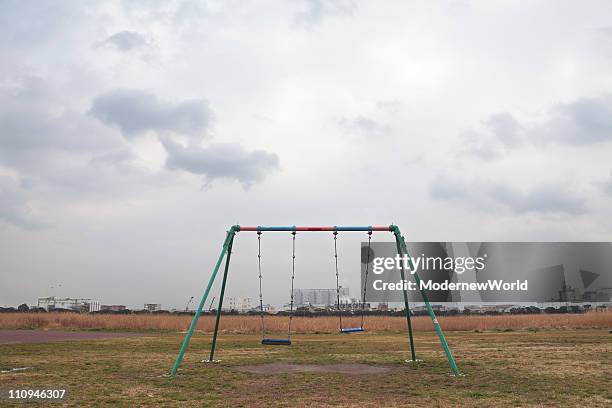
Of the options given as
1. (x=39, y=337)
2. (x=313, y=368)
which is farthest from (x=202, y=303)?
(x=39, y=337)

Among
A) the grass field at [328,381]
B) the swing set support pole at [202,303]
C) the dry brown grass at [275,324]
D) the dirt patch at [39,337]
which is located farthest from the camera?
the dry brown grass at [275,324]

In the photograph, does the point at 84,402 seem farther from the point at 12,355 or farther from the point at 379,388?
the point at 12,355

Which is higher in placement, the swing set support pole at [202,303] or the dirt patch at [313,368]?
the swing set support pole at [202,303]

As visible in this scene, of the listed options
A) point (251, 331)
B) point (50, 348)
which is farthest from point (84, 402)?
point (251, 331)

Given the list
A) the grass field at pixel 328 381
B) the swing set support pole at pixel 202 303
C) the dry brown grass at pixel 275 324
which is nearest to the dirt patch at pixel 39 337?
the dry brown grass at pixel 275 324

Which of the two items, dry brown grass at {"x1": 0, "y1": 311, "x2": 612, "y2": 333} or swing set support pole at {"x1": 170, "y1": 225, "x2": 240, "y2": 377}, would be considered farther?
dry brown grass at {"x1": 0, "y1": 311, "x2": 612, "y2": 333}

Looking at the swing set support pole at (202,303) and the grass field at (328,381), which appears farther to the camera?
the swing set support pole at (202,303)

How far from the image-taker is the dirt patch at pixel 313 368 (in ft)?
45.7

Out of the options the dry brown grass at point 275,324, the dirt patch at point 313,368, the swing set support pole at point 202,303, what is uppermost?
the swing set support pole at point 202,303

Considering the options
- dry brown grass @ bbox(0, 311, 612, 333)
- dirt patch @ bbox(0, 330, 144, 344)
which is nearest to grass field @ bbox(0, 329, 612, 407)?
dirt patch @ bbox(0, 330, 144, 344)

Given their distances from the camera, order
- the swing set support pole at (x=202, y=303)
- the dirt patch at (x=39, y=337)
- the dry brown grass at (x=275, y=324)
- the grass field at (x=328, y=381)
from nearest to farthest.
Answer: the grass field at (x=328, y=381)
the swing set support pole at (x=202, y=303)
the dirt patch at (x=39, y=337)
the dry brown grass at (x=275, y=324)

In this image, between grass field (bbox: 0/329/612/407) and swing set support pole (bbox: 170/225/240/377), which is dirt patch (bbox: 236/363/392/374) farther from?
swing set support pole (bbox: 170/225/240/377)

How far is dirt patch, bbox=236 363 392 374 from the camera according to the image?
1394cm

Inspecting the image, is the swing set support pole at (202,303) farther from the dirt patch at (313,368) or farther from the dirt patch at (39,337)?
the dirt patch at (39,337)
